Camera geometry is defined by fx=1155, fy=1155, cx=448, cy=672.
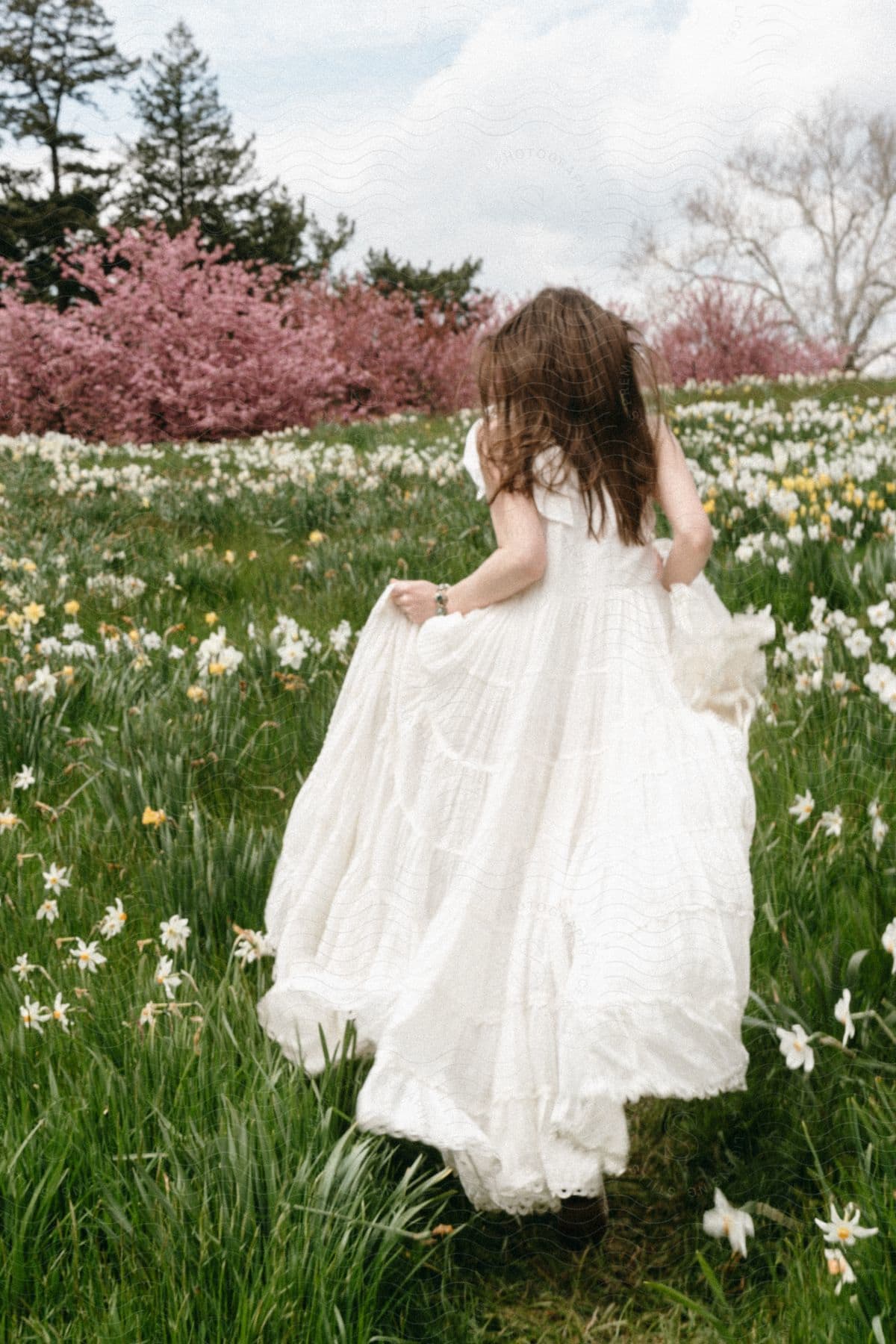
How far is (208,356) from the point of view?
932 centimetres

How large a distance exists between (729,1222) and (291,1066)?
2.41 feet

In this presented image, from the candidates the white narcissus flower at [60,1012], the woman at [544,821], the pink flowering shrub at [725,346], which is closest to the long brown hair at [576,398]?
the woman at [544,821]

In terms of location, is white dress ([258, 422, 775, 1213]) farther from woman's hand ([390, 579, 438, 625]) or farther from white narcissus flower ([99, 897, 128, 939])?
white narcissus flower ([99, 897, 128, 939])

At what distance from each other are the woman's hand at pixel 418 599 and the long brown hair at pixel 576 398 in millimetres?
256

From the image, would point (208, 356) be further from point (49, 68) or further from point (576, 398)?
point (576, 398)

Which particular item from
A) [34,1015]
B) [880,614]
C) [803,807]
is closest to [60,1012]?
[34,1015]

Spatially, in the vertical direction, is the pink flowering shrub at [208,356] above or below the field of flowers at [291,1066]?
above

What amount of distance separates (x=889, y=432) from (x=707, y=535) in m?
4.62

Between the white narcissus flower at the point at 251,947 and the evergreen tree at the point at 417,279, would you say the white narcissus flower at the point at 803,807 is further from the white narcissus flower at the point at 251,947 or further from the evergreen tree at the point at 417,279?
the evergreen tree at the point at 417,279

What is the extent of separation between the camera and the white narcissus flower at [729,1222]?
1.71 m

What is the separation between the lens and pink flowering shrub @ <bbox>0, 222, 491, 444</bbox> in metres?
9.27

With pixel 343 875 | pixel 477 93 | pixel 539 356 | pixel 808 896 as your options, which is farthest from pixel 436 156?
pixel 808 896

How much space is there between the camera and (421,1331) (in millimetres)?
1709

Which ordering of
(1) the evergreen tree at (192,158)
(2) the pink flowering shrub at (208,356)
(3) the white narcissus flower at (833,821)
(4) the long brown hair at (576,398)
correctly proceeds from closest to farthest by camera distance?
1. (4) the long brown hair at (576,398)
2. (3) the white narcissus flower at (833,821)
3. (1) the evergreen tree at (192,158)
4. (2) the pink flowering shrub at (208,356)
